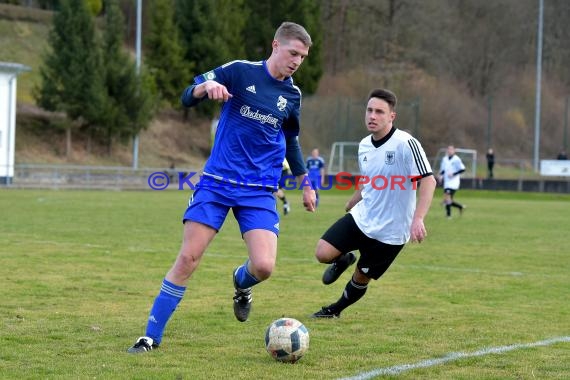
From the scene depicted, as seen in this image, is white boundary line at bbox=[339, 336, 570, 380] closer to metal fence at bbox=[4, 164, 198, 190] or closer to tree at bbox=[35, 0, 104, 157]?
metal fence at bbox=[4, 164, 198, 190]

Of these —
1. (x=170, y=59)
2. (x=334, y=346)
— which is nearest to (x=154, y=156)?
(x=170, y=59)

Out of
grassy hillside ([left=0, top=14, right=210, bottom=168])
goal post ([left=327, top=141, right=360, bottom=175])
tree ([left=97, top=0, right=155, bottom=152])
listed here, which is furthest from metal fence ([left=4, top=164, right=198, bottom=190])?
goal post ([left=327, top=141, right=360, bottom=175])

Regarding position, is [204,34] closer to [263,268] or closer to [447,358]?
[263,268]

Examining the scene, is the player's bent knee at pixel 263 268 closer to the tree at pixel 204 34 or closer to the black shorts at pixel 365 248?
the black shorts at pixel 365 248

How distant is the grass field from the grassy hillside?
3074 centimetres

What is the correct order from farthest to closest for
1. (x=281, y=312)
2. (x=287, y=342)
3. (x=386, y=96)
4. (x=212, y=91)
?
(x=281, y=312)
(x=386, y=96)
(x=287, y=342)
(x=212, y=91)

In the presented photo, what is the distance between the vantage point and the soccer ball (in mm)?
5922

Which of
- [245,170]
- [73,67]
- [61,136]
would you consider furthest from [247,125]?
[61,136]

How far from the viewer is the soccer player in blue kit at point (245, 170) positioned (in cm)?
622

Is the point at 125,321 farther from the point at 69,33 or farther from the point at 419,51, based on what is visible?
the point at 419,51

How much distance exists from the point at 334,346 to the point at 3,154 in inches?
1445

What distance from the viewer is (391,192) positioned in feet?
25.3

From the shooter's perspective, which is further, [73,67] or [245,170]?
[73,67]

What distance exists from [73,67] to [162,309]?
3992 cm
